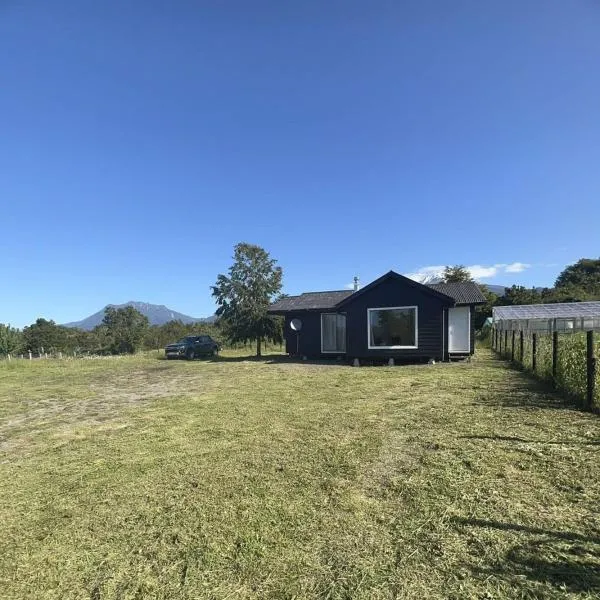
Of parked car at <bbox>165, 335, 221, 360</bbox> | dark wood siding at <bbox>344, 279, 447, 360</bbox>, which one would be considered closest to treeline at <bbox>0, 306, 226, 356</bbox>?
parked car at <bbox>165, 335, 221, 360</bbox>

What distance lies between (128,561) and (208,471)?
1.58 m

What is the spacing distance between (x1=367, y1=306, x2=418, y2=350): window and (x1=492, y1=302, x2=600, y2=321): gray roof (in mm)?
14160

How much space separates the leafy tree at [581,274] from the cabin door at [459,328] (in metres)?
43.7

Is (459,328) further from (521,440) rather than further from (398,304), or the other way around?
(521,440)

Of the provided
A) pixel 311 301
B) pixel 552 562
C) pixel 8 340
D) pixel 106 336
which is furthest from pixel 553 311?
pixel 106 336

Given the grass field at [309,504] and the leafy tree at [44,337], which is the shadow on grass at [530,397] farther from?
the leafy tree at [44,337]

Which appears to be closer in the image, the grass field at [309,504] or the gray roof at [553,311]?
the grass field at [309,504]

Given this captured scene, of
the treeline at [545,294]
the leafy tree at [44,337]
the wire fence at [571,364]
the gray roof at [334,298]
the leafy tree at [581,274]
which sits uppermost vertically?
the leafy tree at [581,274]

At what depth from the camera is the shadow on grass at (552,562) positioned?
7.67 ft

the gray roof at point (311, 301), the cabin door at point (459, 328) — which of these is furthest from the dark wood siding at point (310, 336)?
the cabin door at point (459, 328)

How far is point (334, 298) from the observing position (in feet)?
64.1

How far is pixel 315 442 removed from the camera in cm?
522

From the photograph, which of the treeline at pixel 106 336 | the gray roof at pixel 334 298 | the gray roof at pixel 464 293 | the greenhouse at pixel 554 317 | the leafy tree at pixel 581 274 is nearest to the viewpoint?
the gray roof at pixel 464 293

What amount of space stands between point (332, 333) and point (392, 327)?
3.58 metres
